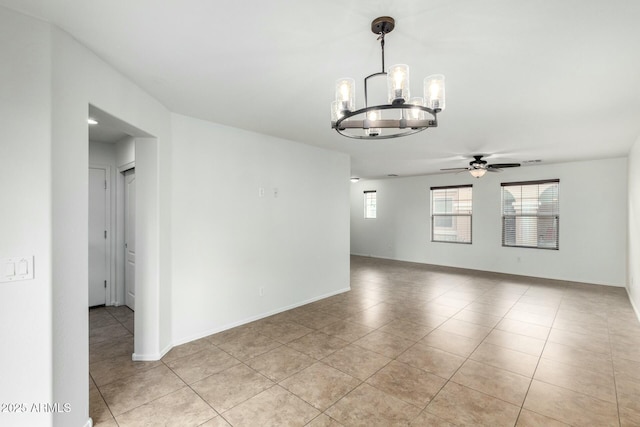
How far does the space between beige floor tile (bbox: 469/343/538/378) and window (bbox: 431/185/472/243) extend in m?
4.96

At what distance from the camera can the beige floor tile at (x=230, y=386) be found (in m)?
2.36

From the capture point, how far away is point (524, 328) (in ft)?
12.7

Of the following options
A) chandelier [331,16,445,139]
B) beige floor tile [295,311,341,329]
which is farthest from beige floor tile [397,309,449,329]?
chandelier [331,16,445,139]

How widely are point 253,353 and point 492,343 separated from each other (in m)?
2.68

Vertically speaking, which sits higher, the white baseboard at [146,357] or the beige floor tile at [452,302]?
the white baseboard at [146,357]

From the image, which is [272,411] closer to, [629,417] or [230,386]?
[230,386]

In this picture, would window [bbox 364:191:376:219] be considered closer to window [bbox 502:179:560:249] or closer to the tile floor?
window [bbox 502:179:560:249]

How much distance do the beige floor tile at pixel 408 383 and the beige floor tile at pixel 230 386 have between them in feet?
3.20

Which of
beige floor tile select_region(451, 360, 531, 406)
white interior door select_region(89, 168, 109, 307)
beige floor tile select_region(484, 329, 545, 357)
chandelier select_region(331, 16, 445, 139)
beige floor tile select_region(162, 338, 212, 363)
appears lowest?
beige floor tile select_region(484, 329, 545, 357)

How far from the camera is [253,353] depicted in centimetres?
315

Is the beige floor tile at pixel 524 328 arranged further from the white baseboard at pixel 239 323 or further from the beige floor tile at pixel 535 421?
the white baseboard at pixel 239 323

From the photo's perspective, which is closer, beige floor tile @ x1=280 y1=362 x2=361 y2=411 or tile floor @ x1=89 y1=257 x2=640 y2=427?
tile floor @ x1=89 y1=257 x2=640 y2=427

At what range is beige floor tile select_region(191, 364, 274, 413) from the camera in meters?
2.36

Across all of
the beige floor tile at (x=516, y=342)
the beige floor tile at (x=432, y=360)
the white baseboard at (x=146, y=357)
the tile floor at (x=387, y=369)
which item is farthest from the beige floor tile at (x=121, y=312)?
the beige floor tile at (x=516, y=342)
